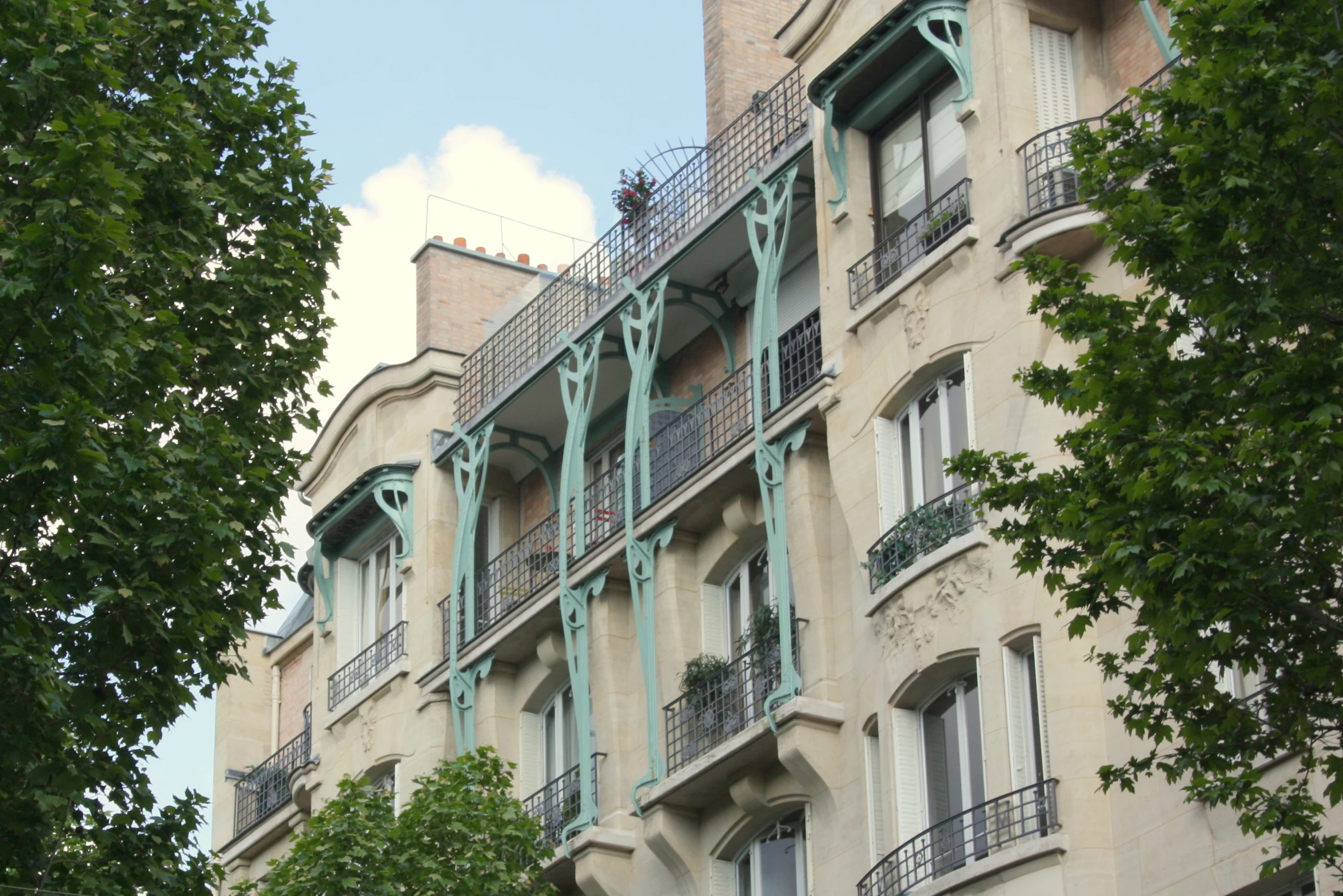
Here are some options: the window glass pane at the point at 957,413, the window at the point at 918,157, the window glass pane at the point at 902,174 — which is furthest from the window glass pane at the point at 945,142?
the window glass pane at the point at 957,413

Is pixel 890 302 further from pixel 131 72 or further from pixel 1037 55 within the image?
pixel 131 72

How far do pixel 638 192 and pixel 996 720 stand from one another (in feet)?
36.2

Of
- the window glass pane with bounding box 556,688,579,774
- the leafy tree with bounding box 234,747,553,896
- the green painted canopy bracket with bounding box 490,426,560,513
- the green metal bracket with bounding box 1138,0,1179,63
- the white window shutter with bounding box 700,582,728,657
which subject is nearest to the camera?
the green metal bracket with bounding box 1138,0,1179,63

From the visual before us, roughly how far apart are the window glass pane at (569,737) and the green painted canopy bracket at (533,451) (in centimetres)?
287

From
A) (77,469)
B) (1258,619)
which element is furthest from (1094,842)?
(77,469)

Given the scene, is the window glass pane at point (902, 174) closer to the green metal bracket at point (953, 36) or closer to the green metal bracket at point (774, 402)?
the green metal bracket at point (953, 36)

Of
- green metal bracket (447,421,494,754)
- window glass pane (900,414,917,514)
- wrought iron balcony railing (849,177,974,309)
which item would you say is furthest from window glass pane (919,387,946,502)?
green metal bracket (447,421,494,754)

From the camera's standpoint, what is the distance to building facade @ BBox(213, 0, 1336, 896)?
22.7 meters

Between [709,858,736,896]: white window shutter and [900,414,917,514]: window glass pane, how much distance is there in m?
4.95

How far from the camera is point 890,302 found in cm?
2523

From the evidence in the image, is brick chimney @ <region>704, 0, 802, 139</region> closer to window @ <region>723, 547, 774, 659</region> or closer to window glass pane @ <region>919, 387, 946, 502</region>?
window @ <region>723, 547, 774, 659</region>

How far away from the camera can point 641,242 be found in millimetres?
30766

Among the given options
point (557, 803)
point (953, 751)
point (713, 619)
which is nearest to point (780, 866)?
point (713, 619)

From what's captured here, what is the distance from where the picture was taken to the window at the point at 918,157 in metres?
25.4
